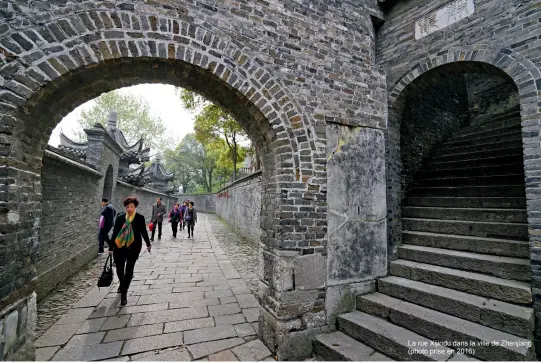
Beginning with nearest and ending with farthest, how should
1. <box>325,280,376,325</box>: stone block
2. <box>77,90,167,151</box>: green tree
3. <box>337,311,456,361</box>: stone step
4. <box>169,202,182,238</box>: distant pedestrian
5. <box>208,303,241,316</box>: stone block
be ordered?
<box>337,311,456,361</box>: stone step, <box>325,280,376,325</box>: stone block, <box>208,303,241,316</box>: stone block, <box>169,202,182,238</box>: distant pedestrian, <box>77,90,167,151</box>: green tree

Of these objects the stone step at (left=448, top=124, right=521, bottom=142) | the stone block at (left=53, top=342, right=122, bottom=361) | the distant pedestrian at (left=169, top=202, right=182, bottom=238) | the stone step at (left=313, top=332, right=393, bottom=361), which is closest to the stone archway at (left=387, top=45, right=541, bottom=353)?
the stone step at (left=313, top=332, right=393, bottom=361)

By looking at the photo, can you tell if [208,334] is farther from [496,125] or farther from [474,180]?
[496,125]

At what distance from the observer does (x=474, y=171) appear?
17.9ft

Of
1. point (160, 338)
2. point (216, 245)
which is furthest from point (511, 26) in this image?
point (216, 245)

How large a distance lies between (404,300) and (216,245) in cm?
729

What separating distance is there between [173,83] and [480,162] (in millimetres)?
6377

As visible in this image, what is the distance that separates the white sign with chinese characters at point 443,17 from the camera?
3.84 m

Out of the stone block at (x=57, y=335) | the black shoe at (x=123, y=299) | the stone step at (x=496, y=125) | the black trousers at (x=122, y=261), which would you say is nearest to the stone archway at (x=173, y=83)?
the stone block at (x=57, y=335)

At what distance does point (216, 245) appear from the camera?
9.53 m

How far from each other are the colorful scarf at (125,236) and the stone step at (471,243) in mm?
4530

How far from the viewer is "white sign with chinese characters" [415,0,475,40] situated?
151 inches

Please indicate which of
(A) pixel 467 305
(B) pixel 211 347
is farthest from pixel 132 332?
(A) pixel 467 305

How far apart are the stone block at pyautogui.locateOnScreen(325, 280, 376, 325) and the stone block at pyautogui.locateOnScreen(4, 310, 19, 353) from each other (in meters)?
3.04

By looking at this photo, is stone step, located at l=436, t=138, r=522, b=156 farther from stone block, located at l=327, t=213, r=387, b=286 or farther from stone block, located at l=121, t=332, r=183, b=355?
stone block, located at l=121, t=332, r=183, b=355
